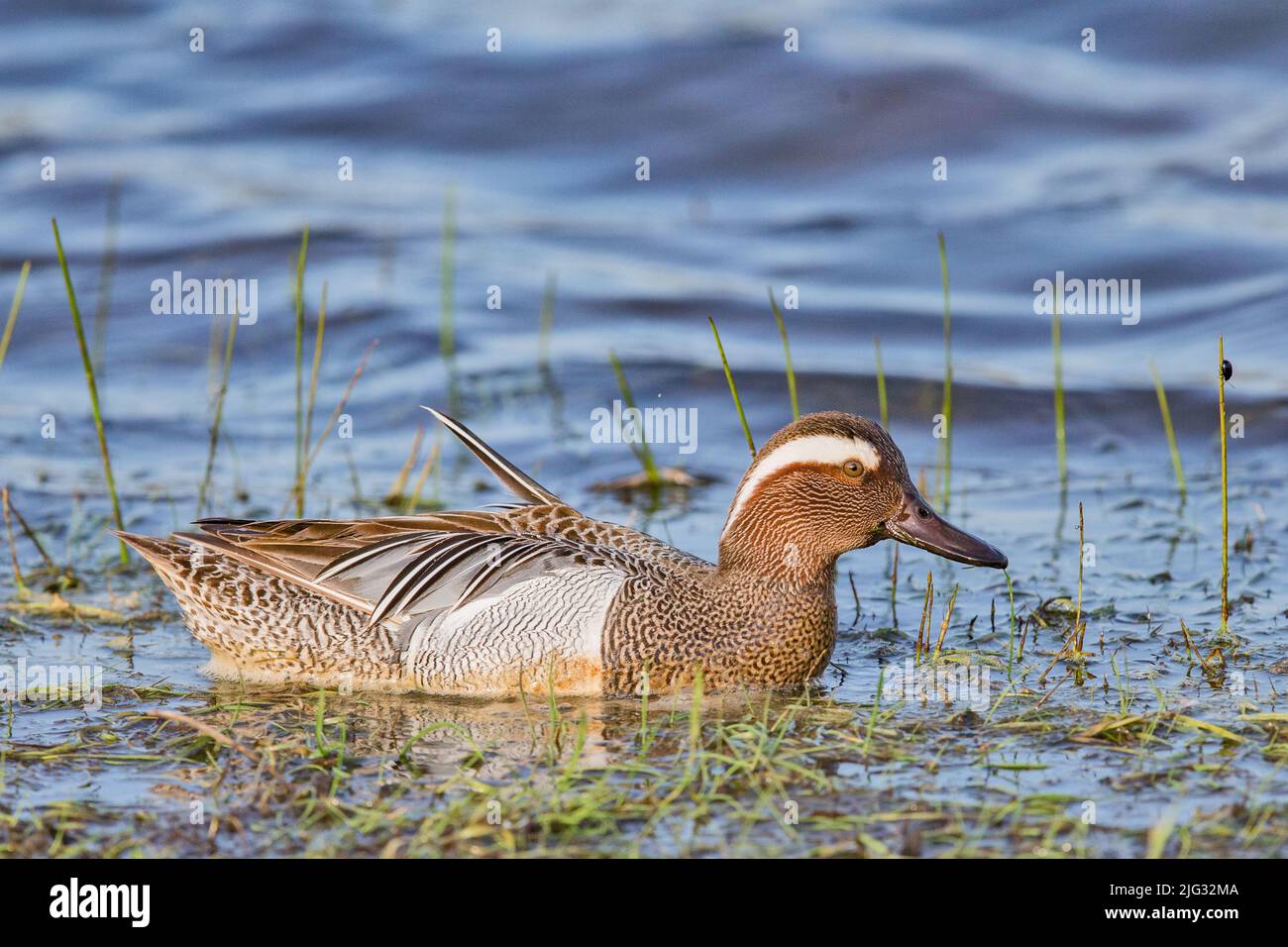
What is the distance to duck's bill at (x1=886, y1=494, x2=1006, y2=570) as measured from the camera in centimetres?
570

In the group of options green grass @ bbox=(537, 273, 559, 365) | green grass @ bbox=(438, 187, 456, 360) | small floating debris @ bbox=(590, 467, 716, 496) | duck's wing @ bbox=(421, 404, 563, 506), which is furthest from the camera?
green grass @ bbox=(537, 273, 559, 365)

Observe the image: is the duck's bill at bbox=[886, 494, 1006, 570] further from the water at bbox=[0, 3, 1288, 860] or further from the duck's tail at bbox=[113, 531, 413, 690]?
the duck's tail at bbox=[113, 531, 413, 690]

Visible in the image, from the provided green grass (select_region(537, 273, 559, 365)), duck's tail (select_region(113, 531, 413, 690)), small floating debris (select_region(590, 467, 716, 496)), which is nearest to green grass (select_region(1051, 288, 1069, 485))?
small floating debris (select_region(590, 467, 716, 496))

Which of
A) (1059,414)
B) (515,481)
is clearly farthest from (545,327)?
(515,481)

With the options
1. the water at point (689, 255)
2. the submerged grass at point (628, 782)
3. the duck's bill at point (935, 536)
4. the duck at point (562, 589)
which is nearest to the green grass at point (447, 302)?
the water at point (689, 255)

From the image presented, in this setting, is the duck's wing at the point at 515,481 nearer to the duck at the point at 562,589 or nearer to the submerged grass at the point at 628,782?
the duck at the point at 562,589

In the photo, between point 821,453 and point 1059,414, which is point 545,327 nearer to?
point 1059,414

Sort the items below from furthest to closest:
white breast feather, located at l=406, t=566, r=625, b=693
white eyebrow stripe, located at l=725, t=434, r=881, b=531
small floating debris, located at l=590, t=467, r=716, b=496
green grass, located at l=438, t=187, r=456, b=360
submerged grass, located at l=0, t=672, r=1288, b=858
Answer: green grass, located at l=438, t=187, r=456, b=360 → small floating debris, located at l=590, t=467, r=716, b=496 → white eyebrow stripe, located at l=725, t=434, r=881, b=531 → white breast feather, located at l=406, t=566, r=625, b=693 → submerged grass, located at l=0, t=672, r=1288, b=858

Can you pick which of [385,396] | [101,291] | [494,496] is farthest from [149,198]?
[494,496]

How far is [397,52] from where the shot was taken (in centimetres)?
1488

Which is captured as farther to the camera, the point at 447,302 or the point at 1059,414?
the point at 447,302

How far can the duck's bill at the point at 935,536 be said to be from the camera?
18.7 ft

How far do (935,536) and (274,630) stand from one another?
7.60 feet

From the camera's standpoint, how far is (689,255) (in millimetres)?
12070
